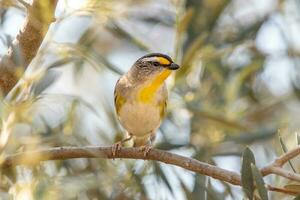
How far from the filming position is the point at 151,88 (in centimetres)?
364

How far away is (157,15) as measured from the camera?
4.13 meters

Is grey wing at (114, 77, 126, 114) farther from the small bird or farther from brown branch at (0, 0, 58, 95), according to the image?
brown branch at (0, 0, 58, 95)

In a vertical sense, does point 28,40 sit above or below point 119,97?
above

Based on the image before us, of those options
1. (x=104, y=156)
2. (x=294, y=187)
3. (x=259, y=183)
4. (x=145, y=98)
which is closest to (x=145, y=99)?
(x=145, y=98)

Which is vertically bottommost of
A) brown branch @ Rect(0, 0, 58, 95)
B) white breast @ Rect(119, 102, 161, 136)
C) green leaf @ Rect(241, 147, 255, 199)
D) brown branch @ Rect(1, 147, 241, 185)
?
white breast @ Rect(119, 102, 161, 136)

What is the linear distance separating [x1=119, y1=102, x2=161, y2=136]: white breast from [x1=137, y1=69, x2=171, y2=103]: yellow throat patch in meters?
0.04

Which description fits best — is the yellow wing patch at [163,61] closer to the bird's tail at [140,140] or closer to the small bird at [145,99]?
the small bird at [145,99]

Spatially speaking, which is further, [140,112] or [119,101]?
[119,101]

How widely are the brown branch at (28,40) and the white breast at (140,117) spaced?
3.17 ft

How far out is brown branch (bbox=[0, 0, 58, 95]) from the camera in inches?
100

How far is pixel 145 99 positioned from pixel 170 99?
113 millimetres

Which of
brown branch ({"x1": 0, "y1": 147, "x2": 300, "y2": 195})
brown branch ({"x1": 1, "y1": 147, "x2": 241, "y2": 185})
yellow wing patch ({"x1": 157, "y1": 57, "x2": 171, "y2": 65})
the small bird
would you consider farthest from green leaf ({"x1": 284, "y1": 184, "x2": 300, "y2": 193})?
yellow wing patch ({"x1": 157, "y1": 57, "x2": 171, "y2": 65})

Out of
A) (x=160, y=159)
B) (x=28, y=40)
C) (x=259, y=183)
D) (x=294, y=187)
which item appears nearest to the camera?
(x=259, y=183)

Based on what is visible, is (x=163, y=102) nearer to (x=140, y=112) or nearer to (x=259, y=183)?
(x=140, y=112)
